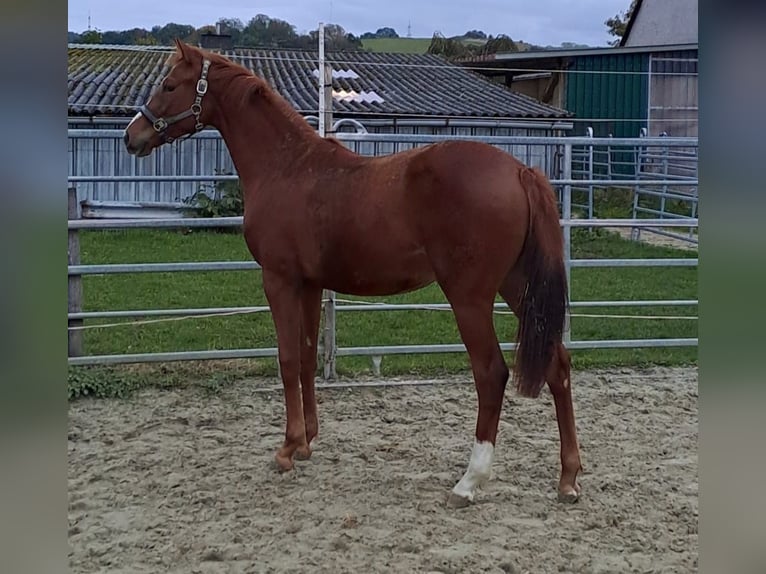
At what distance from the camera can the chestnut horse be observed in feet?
9.50

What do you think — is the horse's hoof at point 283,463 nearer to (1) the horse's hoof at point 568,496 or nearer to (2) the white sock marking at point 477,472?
(2) the white sock marking at point 477,472

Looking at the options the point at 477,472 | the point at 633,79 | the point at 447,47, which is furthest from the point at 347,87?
the point at 477,472

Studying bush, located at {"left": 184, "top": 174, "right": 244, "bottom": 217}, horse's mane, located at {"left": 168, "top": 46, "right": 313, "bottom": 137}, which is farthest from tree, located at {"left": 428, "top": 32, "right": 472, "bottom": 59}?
horse's mane, located at {"left": 168, "top": 46, "right": 313, "bottom": 137}

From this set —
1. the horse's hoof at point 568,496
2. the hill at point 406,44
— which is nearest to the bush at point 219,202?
the horse's hoof at point 568,496

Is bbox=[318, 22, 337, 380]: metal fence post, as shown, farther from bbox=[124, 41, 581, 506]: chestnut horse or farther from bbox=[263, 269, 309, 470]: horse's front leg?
bbox=[263, 269, 309, 470]: horse's front leg

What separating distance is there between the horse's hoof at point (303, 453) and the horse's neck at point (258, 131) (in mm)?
1182

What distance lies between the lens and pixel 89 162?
11688 mm

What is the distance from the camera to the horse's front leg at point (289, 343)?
10.8ft

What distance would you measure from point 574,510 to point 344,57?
13.4 metres

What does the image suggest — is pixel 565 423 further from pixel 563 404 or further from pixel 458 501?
pixel 458 501

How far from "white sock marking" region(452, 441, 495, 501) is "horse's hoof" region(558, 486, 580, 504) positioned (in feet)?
0.96
